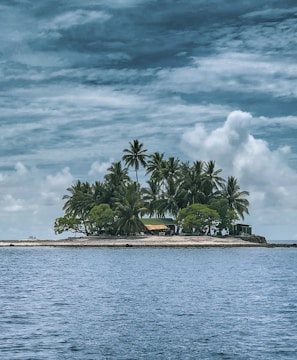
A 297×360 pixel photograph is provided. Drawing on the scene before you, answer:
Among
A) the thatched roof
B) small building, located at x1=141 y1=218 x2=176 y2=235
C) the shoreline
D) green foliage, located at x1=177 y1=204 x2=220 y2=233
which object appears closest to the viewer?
green foliage, located at x1=177 y1=204 x2=220 y2=233

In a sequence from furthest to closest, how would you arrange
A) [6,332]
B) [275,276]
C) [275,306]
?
[275,276] < [275,306] < [6,332]

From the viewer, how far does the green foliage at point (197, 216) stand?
130 meters

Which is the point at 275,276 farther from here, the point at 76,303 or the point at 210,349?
the point at 210,349

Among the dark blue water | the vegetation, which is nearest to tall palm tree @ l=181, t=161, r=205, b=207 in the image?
the vegetation

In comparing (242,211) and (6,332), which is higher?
(242,211)

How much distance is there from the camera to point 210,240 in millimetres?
135375

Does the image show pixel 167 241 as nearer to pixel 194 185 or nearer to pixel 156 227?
pixel 156 227

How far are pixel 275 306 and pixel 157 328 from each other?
11.5m

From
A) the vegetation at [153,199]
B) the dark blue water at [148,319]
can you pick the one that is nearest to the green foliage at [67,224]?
the vegetation at [153,199]

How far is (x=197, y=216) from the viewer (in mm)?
130250

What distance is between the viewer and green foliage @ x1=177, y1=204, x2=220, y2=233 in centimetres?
12950

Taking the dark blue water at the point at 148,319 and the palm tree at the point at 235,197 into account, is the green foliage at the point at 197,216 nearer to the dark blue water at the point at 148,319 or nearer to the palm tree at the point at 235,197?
the palm tree at the point at 235,197

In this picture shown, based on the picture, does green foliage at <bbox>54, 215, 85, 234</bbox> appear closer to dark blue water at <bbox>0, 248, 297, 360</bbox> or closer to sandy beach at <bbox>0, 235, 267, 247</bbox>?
sandy beach at <bbox>0, 235, 267, 247</bbox>

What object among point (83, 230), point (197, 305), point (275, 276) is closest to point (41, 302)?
point (197, 305)
